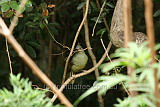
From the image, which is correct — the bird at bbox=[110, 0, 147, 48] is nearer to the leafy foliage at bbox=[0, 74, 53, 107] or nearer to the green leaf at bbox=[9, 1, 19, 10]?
the green leaf at bbox=[9, 1, 19, 10]

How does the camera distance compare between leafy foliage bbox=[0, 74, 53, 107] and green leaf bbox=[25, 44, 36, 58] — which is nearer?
leafy foliage bbox=[0, 74, 53, 107]

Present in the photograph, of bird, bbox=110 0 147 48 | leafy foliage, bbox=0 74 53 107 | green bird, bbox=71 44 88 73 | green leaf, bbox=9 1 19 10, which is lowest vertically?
green bird, bbox=71 44 88 73

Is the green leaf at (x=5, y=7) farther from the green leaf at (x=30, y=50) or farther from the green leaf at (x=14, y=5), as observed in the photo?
the green leaf at (x=30, y=50)

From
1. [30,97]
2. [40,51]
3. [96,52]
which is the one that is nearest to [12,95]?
[30,97]

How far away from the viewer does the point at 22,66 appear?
366cm

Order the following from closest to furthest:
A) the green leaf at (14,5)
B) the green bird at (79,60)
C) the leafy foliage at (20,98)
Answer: the leafy foliage at (20,98) → the green leaf at (14,5) → the green bird at (79,60)

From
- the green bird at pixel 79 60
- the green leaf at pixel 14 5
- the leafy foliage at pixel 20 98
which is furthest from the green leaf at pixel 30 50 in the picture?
the leafy foliage at pixel 20 98

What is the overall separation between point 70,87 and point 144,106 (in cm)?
199

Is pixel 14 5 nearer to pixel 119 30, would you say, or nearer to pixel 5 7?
pixel 5 7

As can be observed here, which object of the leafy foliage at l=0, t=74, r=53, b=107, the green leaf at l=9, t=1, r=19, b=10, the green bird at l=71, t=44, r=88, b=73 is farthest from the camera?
the green bird at l=71, t=44, r=88, b=73

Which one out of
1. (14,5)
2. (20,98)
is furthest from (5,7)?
(20,98)

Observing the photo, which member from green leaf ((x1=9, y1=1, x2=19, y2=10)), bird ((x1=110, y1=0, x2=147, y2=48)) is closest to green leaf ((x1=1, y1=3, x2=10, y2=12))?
green leaf ((x1=9, y1=1, x2=19, y2=10))

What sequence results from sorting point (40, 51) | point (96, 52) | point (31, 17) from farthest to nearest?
point (40, 51)
point (96, 52)
point (31, 17)

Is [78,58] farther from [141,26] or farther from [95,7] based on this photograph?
[141,26]
